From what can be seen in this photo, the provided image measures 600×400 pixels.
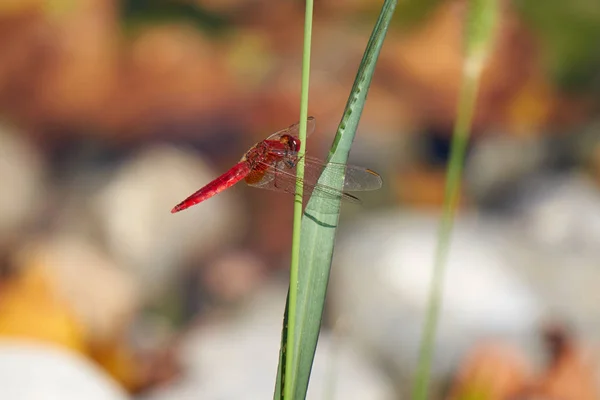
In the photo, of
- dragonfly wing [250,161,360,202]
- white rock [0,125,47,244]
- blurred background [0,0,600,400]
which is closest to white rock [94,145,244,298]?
blurred background [0,0,600,400]

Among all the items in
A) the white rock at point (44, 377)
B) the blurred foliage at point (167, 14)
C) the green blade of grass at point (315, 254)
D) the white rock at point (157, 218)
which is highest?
the blurred foliage at point (167, 14)

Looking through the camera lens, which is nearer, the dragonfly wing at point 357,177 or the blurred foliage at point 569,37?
the dragonfly wing at point 357,177

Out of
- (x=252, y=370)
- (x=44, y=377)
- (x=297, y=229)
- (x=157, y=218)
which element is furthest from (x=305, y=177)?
(x=157, y=218)

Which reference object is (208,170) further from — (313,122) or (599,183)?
(313,122)

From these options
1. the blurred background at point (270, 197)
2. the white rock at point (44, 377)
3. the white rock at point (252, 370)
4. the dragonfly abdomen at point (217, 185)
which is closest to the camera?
the dragonfly abdomen at point (217, 185)

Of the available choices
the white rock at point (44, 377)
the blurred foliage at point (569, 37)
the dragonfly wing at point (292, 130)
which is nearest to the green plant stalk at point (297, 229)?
the dragonfly wing at point (292, 130)

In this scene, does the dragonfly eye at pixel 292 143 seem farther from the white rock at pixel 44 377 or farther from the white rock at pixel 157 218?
the white rock at pixel 157 218

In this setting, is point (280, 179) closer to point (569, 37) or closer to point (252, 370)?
point (252, 370)
